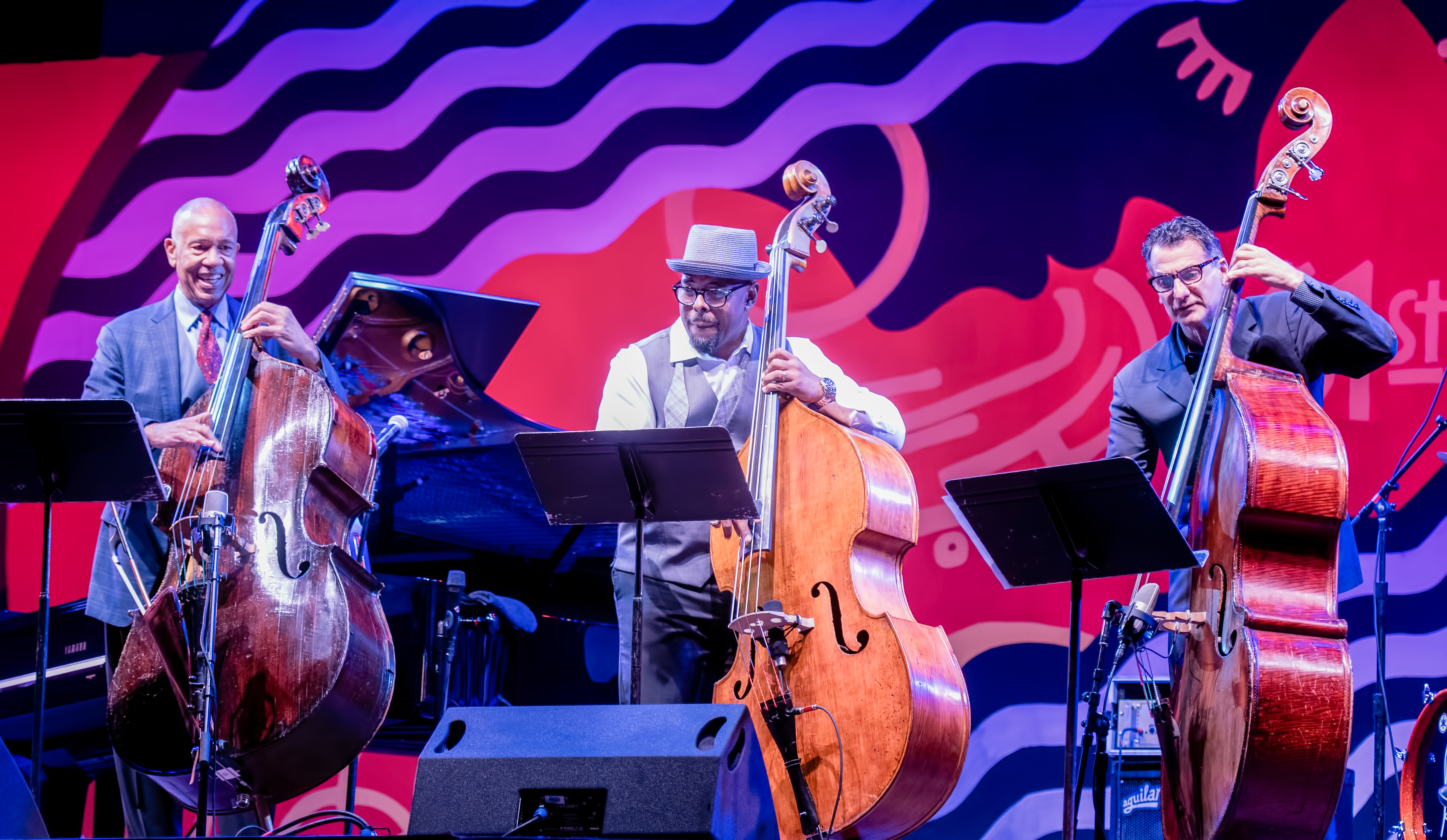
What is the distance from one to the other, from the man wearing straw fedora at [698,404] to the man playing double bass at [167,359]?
0.95 metres

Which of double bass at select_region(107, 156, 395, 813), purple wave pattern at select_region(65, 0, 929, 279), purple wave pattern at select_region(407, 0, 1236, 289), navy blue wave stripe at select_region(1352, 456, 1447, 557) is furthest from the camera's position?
purple wave pattern at select_region(65, 0, 929, 279)

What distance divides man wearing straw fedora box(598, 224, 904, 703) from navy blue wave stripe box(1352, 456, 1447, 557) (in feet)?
7.69

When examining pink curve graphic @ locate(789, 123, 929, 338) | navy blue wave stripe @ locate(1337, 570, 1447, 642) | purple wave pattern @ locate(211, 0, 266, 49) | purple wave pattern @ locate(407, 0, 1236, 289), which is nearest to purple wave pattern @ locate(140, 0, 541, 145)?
purple wave pattern @ locate(211, 0, 266, 49)

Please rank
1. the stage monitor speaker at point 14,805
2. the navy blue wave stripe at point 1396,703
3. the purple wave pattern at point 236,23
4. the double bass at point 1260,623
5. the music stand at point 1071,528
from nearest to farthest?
the stage monitor speaker at point 14,805 < the double bass at point 1260,623 < the music stand at point 1071,528 < the navy blue wave stripe at point 1396,703 < the purple wave pattern at point 236,23

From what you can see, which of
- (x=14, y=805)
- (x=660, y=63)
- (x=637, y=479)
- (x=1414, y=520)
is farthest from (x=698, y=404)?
(x=1414, y=520)

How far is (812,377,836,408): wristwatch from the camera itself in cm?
343

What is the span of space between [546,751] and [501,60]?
4142mm

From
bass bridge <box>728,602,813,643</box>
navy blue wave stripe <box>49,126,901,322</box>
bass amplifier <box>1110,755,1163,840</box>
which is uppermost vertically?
navy blue wave stripe <box>49,126,901,322</box>

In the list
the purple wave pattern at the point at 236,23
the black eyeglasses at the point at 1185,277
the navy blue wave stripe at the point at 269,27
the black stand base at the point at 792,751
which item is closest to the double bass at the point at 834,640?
the black stand base at the point at 792,751

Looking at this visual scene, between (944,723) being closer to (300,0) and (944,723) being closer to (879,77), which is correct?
(879,77)

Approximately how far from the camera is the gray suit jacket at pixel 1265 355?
10.8 feet

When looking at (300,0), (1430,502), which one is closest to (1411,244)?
(1430,502)

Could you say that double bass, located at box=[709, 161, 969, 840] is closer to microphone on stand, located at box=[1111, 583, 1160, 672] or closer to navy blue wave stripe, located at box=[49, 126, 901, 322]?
microphone on stand, located at box=[1111, 583, 1160, 672]

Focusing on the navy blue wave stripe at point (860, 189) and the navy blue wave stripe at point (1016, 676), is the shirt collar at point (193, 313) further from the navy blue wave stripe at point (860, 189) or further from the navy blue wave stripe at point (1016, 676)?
the navy blue wave stripe at point (1016, 676)
